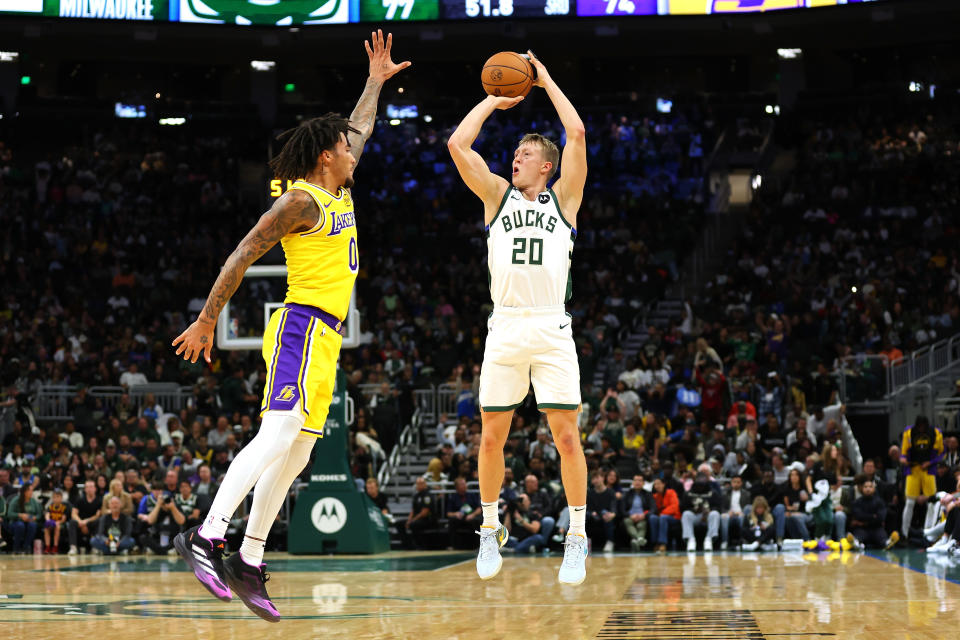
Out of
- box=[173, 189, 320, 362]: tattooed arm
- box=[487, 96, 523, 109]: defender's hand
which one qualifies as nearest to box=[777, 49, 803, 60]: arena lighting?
box=[487, 96, 523, 109]: defender's hand

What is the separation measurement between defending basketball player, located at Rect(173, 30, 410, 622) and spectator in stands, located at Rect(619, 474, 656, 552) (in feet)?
34.5

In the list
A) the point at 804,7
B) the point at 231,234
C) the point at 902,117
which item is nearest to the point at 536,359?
the point at 804,7

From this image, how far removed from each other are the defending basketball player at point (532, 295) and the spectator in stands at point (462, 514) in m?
9.44

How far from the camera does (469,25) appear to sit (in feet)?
85.8

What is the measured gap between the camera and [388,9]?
25.0 meters

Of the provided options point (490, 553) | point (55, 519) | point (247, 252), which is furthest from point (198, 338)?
→ point (55, 519)

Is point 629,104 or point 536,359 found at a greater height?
point 629,104

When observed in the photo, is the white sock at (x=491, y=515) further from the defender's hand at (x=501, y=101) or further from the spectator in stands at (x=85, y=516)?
the spectator in stands at (x=85, y=516)

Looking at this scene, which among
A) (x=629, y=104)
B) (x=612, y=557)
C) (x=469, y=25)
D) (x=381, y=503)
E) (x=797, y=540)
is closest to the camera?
(x=612, y=557)

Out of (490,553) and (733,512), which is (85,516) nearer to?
(733,512)

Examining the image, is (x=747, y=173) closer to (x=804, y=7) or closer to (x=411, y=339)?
(x=804, y=7)

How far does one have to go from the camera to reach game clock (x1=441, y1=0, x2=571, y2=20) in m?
24.5

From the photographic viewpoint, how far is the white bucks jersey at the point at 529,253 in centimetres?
719

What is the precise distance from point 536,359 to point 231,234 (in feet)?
70.6
